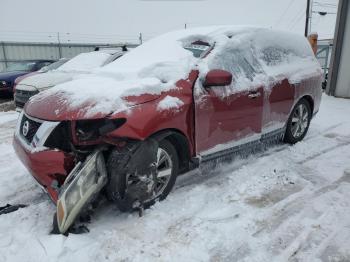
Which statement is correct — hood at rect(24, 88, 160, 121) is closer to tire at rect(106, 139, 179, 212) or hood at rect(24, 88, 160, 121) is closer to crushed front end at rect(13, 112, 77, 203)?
crushed front end at rect(13, 112, 77, 203)

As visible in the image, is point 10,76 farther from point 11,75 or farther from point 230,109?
point 230,109

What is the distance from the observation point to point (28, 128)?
11.4 feet

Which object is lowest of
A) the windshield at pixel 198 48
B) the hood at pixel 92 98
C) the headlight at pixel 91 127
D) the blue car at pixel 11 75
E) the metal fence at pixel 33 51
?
the metal fence at pixel 33 51

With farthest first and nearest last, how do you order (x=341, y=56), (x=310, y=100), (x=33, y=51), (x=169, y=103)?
(x=33, y=51)
(x=341, y=56)
(x=310, y=100)
(x=169, y=103)

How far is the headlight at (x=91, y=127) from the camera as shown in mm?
3090

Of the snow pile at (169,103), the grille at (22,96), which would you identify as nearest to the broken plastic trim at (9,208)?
the snow pile at (169,103)

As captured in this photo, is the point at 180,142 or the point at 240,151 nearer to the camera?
the point at 180,142

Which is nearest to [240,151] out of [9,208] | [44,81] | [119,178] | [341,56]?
[119,178]

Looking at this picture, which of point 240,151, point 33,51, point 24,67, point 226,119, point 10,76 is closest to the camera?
point 226,119

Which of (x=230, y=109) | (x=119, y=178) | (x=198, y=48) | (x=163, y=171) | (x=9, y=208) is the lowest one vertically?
(x=9, y=208)

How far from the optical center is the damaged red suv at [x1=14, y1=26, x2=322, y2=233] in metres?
3.08

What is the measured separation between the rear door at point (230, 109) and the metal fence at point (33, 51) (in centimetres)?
1592

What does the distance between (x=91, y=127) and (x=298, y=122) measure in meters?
3.76

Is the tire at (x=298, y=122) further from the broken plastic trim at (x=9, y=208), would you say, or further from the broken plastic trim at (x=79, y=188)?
the broken plastic trim at (x=9, y=208)
